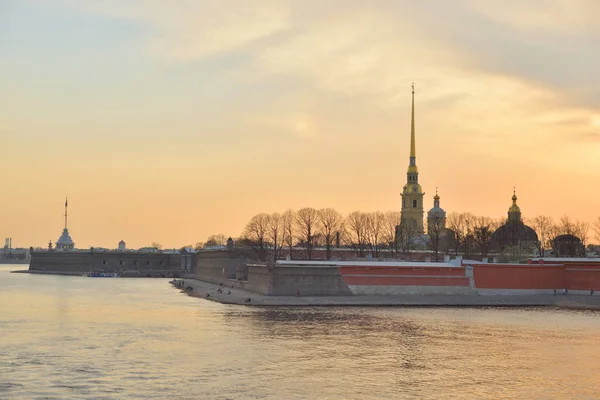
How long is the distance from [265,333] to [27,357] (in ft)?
43.5

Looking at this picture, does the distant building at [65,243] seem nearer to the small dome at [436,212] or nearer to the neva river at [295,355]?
the small dome at [436,212]

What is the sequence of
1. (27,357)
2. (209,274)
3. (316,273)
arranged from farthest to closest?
(209,274) → (316,273) → (27,357)

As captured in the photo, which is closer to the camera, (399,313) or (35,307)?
(399,313)

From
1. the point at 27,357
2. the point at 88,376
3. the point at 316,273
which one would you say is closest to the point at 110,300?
the point at 316,273

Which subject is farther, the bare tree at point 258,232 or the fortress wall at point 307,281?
the bare tree at point 258,232

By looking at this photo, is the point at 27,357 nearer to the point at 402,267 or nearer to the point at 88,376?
the point at 88,376

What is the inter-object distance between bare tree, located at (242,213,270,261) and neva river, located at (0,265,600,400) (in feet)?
181

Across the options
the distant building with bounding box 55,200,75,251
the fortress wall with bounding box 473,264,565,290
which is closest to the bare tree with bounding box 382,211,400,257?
the fortress wall with bounding box 473,264,565,290

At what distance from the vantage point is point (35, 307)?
62312 mm

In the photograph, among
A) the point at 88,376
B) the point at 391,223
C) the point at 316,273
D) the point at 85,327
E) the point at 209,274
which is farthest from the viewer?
the point at 391,223

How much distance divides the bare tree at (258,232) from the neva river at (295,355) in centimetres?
5528

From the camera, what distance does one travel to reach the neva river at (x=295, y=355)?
28469 millimetres

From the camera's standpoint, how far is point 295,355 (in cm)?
3559

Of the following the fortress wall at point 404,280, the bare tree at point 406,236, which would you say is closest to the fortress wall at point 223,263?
the bare tree at point 406,236
